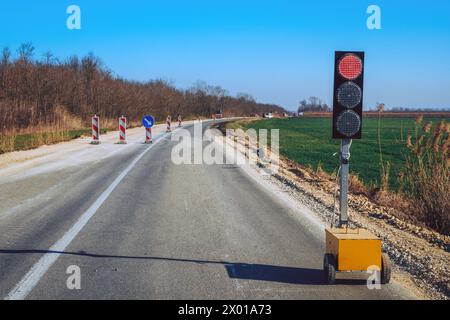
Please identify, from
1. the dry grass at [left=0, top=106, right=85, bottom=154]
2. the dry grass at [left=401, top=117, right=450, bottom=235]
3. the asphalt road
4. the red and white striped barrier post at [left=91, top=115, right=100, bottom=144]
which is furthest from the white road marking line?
the red and white striped barrier post at [left=91, top=115, right=100, bottom=144]

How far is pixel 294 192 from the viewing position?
11.6 m

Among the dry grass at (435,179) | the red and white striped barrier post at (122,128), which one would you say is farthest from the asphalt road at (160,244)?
the red and white striped barrier post at (122,128)

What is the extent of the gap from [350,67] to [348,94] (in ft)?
0.95

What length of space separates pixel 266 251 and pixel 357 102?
90.9 inches

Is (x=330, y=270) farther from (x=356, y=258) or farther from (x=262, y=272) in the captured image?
(x=262, y=272)

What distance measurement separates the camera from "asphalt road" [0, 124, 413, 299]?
4.97m

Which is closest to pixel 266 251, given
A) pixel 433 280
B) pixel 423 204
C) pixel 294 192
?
pixel 433 280


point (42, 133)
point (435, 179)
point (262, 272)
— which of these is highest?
point (42, 133)

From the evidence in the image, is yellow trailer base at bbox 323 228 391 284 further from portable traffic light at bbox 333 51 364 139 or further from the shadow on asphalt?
portable traffic light at bbox 333 51 364 139

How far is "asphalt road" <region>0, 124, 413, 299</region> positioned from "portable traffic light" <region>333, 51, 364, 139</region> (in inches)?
66.0

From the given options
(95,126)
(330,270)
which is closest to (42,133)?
(95,126)

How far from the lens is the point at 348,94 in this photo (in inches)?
211

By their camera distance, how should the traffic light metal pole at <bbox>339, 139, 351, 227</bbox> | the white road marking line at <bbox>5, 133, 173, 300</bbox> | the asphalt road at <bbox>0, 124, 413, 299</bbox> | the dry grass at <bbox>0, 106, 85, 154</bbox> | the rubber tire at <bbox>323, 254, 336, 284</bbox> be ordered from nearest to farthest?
the white road marking line at <bbox>5, 133, 173, 300</bbox> → the asphalt road at <bbox>0, 124, 413, 299</bbox> → the rubber tire at <bbox>323, 254, 336, 284</bbox> → the traffic light metal pole at <bbox>339, 139, 351, 227</bbox> → the dry grass at <bbox>0, 106, 85, 154</bbox>

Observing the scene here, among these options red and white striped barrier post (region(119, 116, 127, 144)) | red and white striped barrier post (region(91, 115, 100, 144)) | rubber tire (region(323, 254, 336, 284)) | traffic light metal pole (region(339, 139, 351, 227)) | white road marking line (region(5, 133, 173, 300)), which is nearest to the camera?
white road marking line (region(5, 133, 173, 300))
